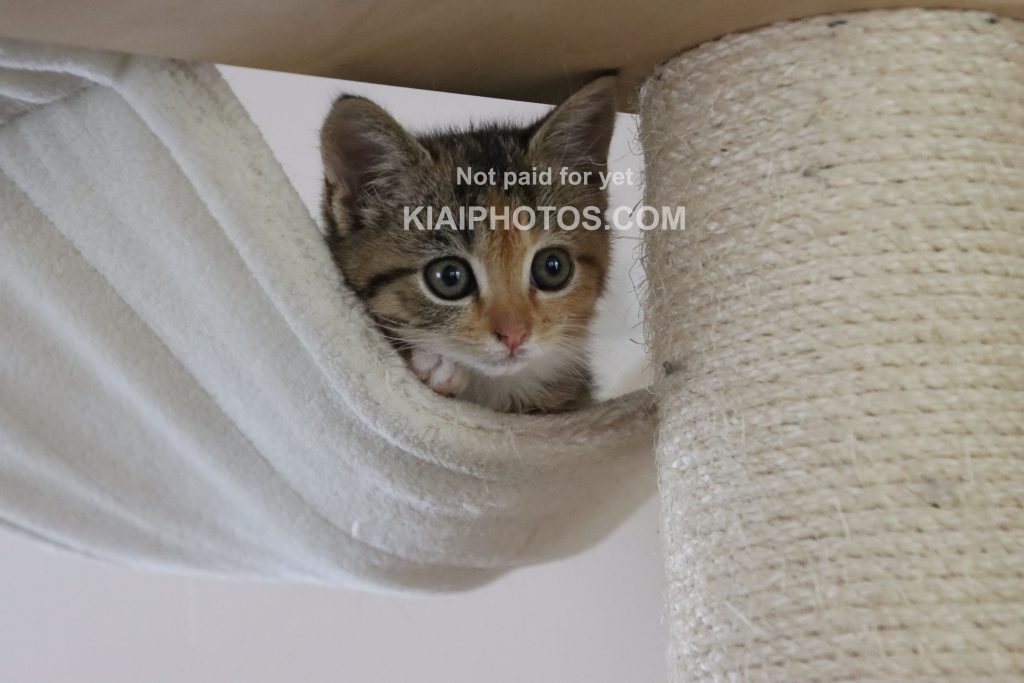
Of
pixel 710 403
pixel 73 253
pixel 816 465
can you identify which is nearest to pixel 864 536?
pixel 816 465

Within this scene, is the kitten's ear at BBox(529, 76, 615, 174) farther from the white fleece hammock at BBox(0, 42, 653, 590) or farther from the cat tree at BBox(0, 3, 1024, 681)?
the white fleece hammock at BBox(0, 42, 653, 590)

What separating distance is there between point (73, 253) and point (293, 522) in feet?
1.48

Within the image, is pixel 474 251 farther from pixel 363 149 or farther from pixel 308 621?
pixel 308 621

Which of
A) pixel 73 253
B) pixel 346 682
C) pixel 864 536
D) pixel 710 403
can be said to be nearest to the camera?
pixel 864 536

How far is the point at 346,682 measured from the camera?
83.3 inches

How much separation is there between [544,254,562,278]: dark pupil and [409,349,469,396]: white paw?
0.62 ft

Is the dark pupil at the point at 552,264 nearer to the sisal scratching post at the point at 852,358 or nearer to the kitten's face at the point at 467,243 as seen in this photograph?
the kitten's face at the point at 467,243

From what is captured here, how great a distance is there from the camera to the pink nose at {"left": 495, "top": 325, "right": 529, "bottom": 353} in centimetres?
124

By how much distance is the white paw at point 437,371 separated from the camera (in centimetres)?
126

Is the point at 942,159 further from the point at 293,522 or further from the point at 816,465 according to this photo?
the point at 293,522

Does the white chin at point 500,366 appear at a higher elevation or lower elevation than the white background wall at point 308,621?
higher

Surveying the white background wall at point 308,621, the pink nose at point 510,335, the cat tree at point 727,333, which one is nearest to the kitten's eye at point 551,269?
the pink nose at point 510,335

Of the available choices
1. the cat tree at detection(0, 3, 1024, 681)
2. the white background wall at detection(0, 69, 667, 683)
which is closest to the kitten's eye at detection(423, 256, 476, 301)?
the cat tree at detection(0, 3, 1024, 681)

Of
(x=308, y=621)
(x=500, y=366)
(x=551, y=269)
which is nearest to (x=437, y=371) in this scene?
(x=500, y=366)
